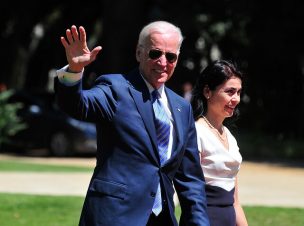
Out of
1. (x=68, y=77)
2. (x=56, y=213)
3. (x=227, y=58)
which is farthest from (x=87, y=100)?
(x=227, y=58)

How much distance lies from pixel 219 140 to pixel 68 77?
129 cm

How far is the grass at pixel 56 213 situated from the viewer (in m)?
8.37

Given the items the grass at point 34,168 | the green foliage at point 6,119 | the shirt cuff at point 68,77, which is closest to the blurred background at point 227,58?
the green foliage at point 6,119

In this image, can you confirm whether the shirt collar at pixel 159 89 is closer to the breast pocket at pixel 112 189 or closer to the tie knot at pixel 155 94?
the tie knot at pixel 155 94

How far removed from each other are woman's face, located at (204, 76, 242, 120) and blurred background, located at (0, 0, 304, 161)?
470 inches

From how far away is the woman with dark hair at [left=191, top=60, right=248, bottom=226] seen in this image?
437 cm

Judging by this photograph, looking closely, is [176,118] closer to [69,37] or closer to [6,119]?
[69,37]

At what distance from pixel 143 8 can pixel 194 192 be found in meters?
18.0

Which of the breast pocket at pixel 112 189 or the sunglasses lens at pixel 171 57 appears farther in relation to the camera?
the sunglasses lens at pixel 171 57

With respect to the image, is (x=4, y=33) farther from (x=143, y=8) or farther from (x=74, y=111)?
(x=74, y=111)

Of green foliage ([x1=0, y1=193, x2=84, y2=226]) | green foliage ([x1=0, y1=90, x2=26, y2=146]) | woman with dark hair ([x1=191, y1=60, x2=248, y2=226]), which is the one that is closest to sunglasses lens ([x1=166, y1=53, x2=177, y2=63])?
woman with dark hair ([x1=191, y1=60, x2=248, y2=226])

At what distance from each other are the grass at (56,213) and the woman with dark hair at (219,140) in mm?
3939

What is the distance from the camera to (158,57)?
3758 mm

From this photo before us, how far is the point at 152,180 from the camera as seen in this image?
3.64m
